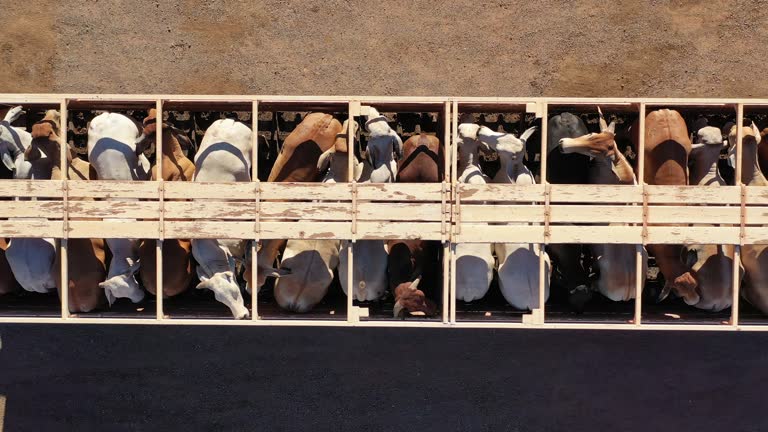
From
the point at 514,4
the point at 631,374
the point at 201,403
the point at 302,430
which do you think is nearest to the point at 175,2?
the point at 514,4

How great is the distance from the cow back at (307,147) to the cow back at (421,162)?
91cm

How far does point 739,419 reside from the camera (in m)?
9.37

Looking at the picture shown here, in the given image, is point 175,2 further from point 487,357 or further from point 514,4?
point 487,357

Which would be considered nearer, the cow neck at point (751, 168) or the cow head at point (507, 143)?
the cow head at point (507, 143)

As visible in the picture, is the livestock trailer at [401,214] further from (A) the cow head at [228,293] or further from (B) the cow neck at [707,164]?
(B) the cow neck at [707,164]

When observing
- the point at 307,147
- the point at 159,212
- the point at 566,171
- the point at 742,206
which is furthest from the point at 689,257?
the point at 159,212

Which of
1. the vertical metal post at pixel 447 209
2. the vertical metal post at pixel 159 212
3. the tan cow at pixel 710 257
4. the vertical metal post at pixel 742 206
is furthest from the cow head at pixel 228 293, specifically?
the vertical metal post at pixel 742 206

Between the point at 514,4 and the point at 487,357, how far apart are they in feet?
16.5

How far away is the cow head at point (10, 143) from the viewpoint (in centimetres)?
776

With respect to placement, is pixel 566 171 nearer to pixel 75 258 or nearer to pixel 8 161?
pixel 75 258

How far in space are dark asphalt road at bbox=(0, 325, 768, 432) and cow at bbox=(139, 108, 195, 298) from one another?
148 centimetres

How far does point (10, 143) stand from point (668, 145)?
25.7ft

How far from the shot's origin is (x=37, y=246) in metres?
7.92

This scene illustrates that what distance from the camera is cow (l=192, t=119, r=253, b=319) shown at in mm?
7555
